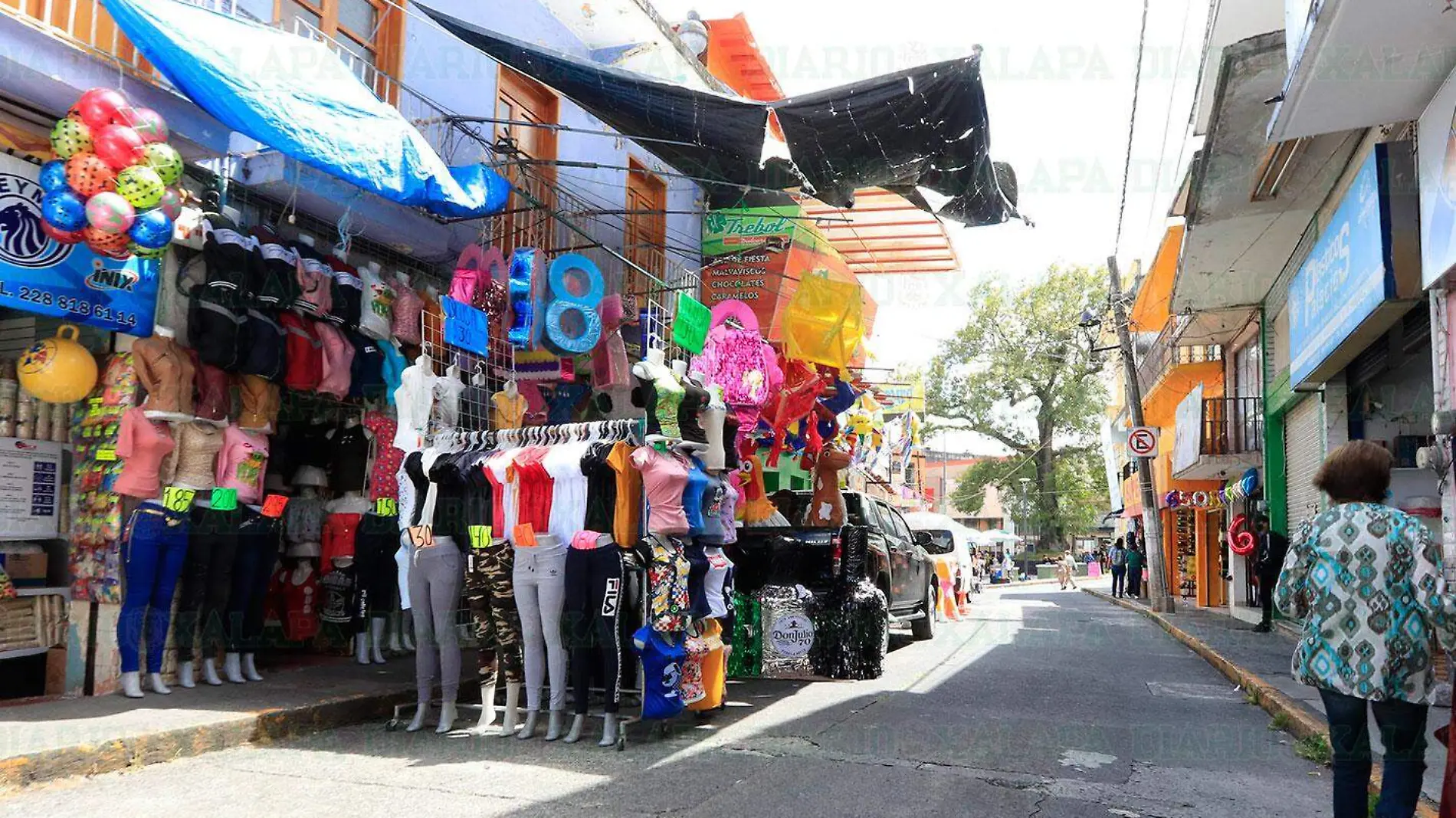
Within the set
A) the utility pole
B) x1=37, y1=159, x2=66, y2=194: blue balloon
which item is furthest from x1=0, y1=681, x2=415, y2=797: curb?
the utility pole

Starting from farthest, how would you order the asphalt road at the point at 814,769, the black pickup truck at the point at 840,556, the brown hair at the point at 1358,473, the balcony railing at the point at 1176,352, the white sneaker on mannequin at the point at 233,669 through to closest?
the balcony railing at the point at 1176,352 → the black pickup truck at the point at 840,556 → the white sneaker on mannequin at the point at 233,669 → the asphalt road at the point at 814,769 → the brown hair at the point at 1358,473

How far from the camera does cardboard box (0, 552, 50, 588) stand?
688 centimetres

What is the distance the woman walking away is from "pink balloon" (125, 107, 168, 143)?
6736 mm

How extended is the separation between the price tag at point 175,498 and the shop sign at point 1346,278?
8.69 metres

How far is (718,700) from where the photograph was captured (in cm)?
705

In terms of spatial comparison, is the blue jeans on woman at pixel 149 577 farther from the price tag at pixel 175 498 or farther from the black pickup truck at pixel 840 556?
the black pickup truck at pixel 840 556

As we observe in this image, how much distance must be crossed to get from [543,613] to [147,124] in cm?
395

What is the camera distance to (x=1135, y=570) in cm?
2650

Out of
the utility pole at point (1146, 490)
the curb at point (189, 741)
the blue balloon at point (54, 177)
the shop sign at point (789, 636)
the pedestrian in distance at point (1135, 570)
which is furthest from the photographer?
the pedestrian in distance at point (1135, 570)

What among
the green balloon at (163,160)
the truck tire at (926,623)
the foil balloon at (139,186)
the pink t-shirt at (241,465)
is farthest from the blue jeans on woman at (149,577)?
the truck tire at (926,623)

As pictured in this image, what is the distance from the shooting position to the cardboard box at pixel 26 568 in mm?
6875

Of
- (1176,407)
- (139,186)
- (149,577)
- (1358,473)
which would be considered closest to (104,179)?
(139,186)

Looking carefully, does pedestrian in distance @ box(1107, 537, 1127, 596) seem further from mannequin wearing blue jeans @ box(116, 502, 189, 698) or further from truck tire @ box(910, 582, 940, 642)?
mannequin wearing blue jeans @ box(116, 502, 189, 698)

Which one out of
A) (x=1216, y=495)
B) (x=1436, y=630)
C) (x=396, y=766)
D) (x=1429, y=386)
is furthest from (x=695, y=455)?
(x=1216, y=495)
